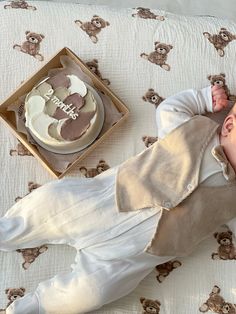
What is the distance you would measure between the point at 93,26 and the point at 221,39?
340 millimetres

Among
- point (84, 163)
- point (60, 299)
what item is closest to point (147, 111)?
point (84, 163)

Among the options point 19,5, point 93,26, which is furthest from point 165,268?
point 19,5

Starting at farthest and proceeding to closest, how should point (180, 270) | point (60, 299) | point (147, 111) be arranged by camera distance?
1. point (147, 111)
2. point (180, 270)
3. point (60, 299)

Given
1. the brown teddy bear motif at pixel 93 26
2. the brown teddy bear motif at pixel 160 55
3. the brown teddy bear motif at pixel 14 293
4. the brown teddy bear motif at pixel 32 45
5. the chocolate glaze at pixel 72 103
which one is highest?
the brown teddy bear motif at pixel 32 45

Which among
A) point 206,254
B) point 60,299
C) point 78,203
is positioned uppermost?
point 78,203

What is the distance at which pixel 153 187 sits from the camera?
124 cm

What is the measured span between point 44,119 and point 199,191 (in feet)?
1.30

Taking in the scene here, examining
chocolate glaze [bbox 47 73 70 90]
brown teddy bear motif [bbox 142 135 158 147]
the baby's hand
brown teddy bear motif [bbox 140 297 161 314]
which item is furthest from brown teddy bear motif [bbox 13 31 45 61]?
brown teddy bear motif [bbox 140 297 161 314]

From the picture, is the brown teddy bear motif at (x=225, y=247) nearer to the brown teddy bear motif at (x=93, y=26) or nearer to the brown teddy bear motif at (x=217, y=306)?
the brown teddy bear motif at (x=217, y=306)

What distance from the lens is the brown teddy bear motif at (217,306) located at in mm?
1271

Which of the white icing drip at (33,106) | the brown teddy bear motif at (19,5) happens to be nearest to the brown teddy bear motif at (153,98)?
the white icing drip at (33,106)

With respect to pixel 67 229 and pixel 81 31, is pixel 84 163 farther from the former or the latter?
pixel 81 31

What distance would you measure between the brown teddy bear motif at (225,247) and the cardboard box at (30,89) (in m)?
0.36

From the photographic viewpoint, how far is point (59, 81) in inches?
53.7
